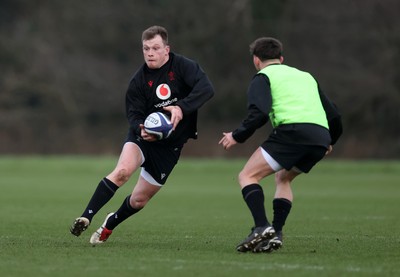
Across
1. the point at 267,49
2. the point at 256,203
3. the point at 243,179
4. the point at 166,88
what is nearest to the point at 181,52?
the point at 166,88

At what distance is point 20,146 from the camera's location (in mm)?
41594

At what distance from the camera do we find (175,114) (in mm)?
8914

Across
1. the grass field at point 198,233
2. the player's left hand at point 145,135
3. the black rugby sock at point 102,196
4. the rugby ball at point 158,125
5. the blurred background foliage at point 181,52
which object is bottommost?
the blurred background foliage at point 181,52

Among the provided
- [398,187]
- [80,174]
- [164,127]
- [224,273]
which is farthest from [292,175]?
[80,174]

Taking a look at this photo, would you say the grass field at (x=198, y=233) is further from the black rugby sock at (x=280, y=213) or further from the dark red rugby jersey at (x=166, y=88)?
the dark red rugby jersey at (x=166, y=88)

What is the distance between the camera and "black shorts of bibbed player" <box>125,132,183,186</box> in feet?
30.2

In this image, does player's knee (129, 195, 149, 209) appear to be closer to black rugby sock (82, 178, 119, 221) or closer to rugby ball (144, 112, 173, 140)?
black rugby sock (82, 178, 119, 221)

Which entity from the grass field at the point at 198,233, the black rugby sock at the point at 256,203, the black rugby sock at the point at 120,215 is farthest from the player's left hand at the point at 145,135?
the black rugby sock at the point at 256,203

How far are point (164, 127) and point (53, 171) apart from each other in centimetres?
2237

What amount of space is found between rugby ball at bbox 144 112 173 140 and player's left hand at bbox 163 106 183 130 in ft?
0.16

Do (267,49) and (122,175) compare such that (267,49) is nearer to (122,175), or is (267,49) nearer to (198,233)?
(122,175)

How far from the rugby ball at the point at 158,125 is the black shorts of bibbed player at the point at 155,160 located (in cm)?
34

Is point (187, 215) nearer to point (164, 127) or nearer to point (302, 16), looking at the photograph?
point (164, 127)

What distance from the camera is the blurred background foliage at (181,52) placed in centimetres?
4247
